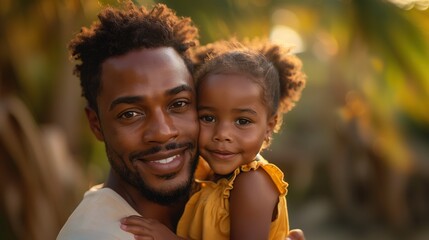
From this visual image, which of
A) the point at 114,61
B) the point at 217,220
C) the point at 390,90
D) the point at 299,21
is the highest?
the point at 299,21

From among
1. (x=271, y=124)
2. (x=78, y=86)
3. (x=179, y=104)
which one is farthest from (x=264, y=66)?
(x=78, y=86)

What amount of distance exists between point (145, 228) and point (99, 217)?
0.17 meters

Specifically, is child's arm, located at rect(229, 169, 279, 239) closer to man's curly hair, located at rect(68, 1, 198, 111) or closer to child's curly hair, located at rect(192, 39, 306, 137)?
child's curly hair, located at rect(192, 39, 306, 137)

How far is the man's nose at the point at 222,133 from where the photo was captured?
3283 millimetres

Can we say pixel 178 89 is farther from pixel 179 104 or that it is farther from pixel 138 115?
pixel 138 115

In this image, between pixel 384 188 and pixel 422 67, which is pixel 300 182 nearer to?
pixel 384 188

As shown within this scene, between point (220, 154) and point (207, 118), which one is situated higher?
point (207, 118)

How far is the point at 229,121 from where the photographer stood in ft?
11.0

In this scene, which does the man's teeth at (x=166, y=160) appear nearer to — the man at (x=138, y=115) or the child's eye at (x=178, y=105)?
the man at (x=138, y=115)

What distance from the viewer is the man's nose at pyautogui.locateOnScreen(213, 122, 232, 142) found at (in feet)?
10.8

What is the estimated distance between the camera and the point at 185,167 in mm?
3252

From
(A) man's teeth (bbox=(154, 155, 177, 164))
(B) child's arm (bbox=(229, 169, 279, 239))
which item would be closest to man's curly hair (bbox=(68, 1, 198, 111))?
(A) man's teeth (bbox=(154, 155, 177, 164))

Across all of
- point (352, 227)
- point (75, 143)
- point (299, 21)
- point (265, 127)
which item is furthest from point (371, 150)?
point (265, 127)

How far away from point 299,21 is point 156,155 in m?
13.5
